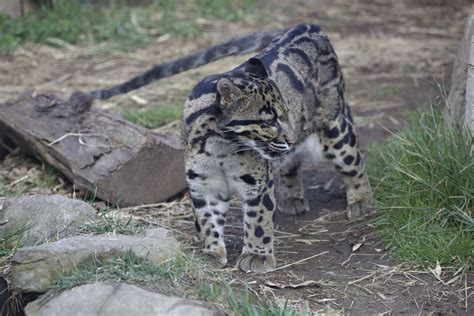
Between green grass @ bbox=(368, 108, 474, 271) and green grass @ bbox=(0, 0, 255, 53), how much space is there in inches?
247

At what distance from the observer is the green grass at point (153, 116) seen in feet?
31.0

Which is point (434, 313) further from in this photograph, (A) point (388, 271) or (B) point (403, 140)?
(B) point (403, 140)

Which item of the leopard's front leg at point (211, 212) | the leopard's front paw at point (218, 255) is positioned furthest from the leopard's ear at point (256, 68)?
the leopard's front paw at point (218, 255)

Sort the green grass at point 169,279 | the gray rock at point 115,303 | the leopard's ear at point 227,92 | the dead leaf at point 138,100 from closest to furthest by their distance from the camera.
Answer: the gray rock at point 115,303
the green grass at point 169,279
the leopard's ear at point 227,92
the dead leaf at point 138,100

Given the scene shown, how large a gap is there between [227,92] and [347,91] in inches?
207

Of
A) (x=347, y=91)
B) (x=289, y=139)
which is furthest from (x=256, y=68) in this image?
(x=347, y=91)

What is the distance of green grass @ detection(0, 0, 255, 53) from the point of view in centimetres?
1260

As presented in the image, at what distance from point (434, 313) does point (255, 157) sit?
166 centimetres

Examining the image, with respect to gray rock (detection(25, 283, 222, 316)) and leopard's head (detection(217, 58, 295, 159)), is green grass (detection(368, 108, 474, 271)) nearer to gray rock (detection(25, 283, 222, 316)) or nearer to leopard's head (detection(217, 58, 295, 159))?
leopard's head (detection(217, 58, 295, 159))

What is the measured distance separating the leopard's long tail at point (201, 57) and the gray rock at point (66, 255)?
2.37 m

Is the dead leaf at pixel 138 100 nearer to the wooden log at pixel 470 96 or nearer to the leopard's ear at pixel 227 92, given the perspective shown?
the wooden log at pixel 470 96

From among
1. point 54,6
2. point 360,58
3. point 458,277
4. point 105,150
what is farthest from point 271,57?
point 54,6

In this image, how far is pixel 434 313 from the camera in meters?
5.95

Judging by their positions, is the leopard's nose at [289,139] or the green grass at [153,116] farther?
the green grass at [153,116]
